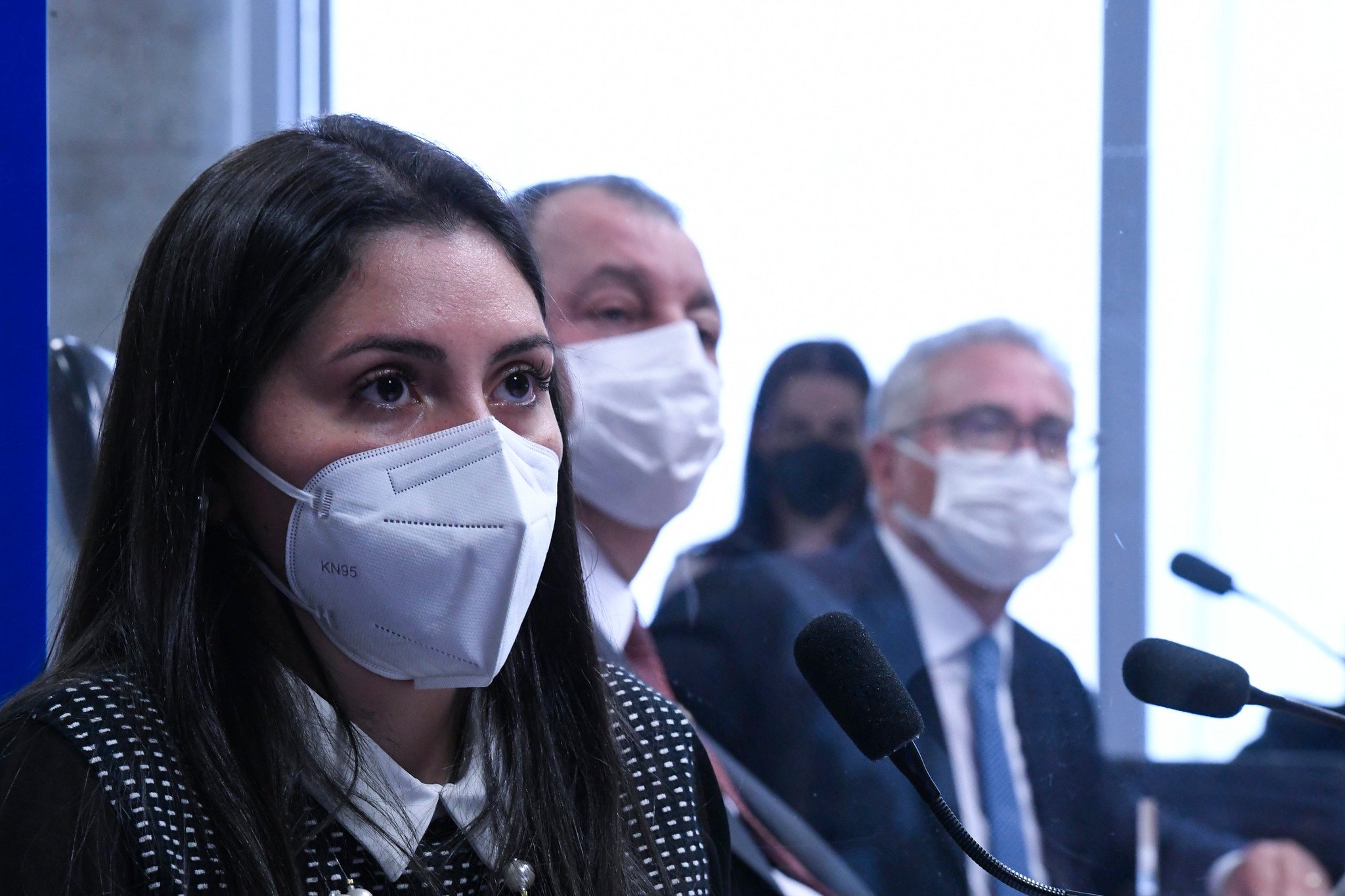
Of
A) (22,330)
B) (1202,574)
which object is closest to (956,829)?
(1202,574)

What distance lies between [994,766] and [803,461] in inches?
18.6

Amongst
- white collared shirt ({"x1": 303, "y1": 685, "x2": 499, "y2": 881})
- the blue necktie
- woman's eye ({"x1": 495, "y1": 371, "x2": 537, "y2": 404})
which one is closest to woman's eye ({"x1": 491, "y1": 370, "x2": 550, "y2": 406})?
woman's eye ({"x1": 495, "y1": 371, "x2": 537, "y2": 404})

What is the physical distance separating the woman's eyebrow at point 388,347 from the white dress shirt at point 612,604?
0.61m

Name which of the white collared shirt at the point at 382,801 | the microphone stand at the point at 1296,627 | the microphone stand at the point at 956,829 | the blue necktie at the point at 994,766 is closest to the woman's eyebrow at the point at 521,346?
the white collared shirt at the point at 382,801

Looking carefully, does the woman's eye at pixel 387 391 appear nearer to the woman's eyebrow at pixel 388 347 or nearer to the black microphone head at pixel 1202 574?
the woman's eyebrow at pixel 388 347

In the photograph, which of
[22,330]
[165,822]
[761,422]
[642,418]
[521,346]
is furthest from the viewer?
[761,422]

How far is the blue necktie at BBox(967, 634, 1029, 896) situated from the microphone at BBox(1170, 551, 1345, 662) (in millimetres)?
259

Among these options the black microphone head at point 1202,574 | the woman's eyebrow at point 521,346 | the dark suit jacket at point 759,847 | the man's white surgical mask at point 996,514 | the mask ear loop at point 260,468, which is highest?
the woman's eyebrow at point 521,346

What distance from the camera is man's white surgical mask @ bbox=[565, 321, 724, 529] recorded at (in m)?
1.55

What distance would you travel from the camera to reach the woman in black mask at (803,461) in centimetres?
164

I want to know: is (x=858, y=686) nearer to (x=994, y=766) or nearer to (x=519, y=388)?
(x=519, y=388)

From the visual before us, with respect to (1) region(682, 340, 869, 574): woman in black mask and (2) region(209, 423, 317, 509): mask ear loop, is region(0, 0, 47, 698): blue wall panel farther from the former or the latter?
(1) region(682, 340, 869, 574): woman in black mask

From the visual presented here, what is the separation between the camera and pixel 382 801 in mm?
1008

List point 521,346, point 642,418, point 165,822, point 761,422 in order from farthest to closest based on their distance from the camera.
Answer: point 761,422, point 642,418, point 521,346, point 165,822
